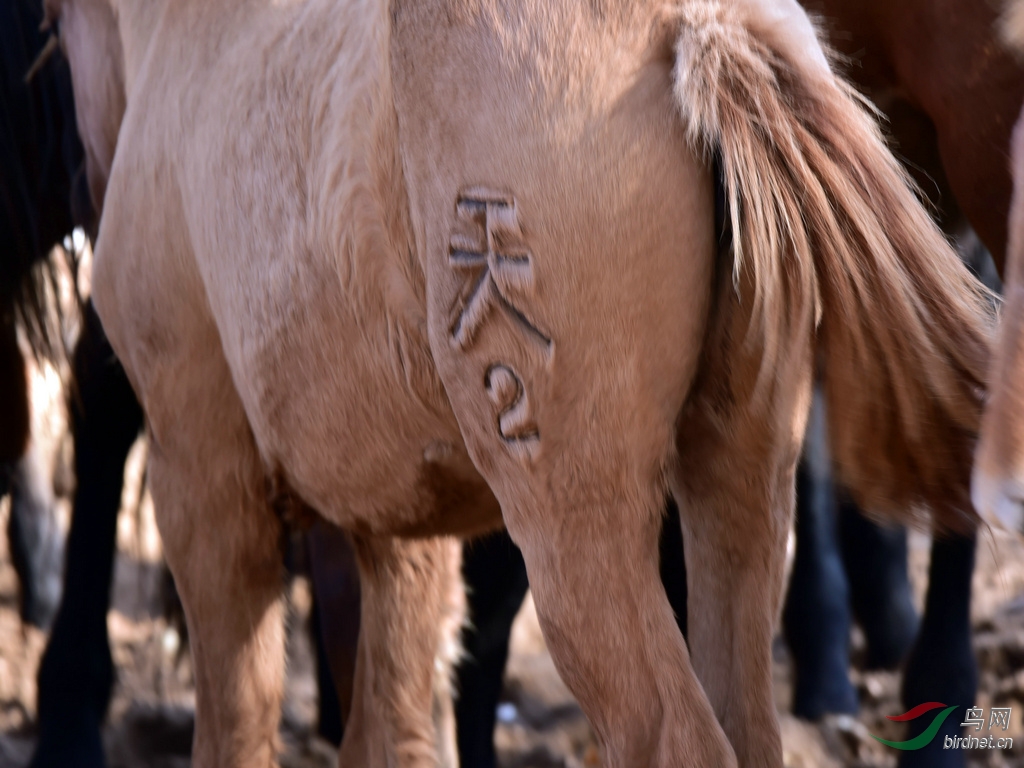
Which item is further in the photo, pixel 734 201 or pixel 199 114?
pixel 199 114

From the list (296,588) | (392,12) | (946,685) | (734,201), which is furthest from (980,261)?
(296,588)

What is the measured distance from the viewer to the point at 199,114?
1783mm

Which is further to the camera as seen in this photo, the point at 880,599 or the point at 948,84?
the point at 880,599

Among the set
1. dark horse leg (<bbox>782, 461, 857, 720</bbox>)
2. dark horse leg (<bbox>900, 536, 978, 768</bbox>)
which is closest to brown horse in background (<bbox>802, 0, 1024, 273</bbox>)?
dark horse leg (<bbox>900, 536, 978, 768</bbox>)

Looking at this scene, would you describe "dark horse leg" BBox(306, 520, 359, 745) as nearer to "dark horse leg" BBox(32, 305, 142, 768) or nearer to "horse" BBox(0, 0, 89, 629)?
"dark horse leg" BBox(32, 305, 142, 768)

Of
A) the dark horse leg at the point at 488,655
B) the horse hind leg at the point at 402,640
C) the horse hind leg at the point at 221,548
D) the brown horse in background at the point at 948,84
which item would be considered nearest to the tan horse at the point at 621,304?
the horse hind leg at the point at 221,548

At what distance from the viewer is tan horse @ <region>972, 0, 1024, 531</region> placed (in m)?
1.04

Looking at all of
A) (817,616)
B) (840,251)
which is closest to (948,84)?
(840,251)

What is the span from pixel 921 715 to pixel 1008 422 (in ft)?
5.28

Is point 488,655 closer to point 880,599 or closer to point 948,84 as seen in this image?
point 880,599

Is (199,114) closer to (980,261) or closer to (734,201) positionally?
(734,201)

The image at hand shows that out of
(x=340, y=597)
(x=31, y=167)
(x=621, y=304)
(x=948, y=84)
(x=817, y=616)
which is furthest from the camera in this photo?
(x=817, y=616)

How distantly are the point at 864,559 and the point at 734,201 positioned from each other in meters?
2.29

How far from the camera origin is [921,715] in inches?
95.6
